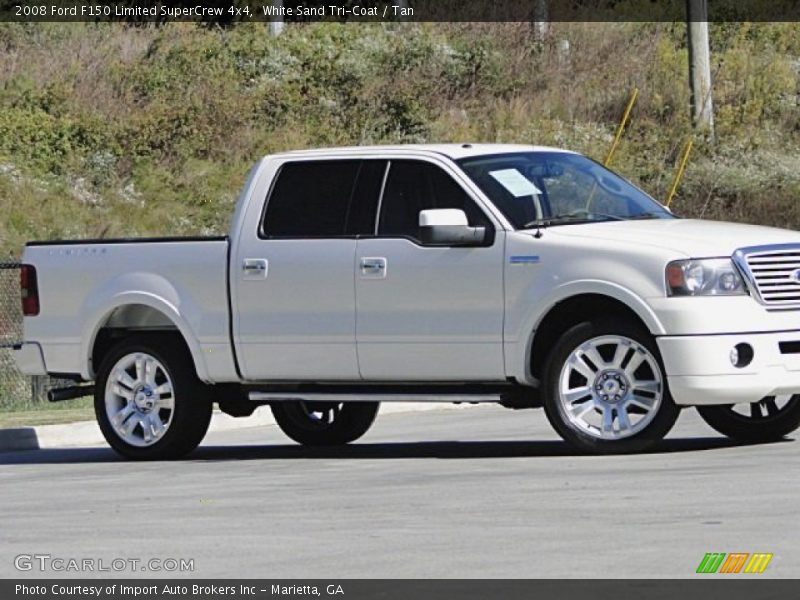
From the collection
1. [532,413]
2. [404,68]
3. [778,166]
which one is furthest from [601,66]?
[532,413]

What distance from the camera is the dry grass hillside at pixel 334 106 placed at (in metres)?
35.3

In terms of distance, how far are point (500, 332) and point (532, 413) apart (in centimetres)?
554

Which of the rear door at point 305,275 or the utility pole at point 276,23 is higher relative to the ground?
the utility pole at point 276,23

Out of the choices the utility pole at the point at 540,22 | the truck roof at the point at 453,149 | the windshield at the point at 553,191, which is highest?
the utility pole at the point at 540,22

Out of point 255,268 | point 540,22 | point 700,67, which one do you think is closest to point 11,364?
point 255,268

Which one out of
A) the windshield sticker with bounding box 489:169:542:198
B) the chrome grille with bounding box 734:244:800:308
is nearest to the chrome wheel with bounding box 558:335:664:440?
the chrome grille with bounding box 734:244:800:308

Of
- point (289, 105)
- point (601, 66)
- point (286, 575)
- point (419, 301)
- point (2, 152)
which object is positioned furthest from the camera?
point (601, 66)

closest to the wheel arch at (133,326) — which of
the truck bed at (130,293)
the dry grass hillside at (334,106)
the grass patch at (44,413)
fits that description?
the truck bed at (130,293)

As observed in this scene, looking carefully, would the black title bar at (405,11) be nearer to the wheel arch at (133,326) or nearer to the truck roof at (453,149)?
the wheel arch at (133,326)

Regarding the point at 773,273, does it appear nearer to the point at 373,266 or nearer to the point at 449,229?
the point at 449,229

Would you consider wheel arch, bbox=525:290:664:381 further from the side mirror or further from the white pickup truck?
the side mirror

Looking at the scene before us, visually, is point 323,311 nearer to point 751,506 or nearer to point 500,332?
point 500,332

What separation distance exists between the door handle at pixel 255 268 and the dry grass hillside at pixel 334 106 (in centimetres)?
1922

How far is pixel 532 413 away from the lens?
18203 mm
